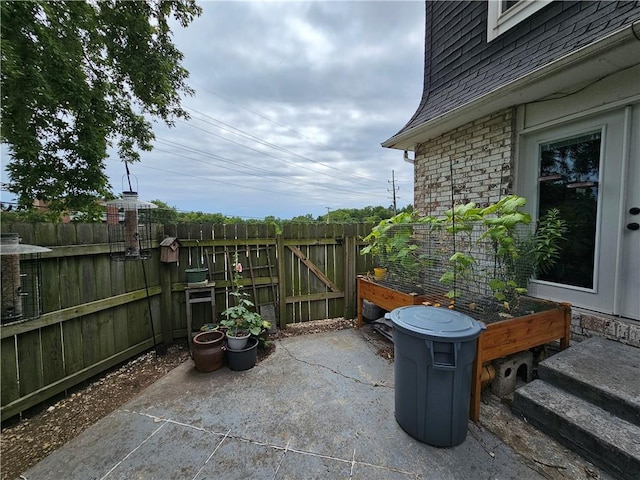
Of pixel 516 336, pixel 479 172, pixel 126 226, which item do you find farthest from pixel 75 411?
pixel 479 172

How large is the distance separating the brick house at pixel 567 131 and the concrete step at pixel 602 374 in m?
0.28

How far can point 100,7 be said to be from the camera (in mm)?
3281

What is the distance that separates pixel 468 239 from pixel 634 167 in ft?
4.79

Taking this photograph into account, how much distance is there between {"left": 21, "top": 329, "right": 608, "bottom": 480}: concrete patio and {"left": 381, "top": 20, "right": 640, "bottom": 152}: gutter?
289 centimetres

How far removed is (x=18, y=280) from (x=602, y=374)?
13.6 ft

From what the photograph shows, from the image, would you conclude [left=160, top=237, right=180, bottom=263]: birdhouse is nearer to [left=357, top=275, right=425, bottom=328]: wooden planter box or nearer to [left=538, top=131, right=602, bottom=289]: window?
[left=357, top=275, right=425, bottom=328]: wooden planter box

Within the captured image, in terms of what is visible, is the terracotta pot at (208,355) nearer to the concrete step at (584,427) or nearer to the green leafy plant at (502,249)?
the green leafy plant at (502,249)

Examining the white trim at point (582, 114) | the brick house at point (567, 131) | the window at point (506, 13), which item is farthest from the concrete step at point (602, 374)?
the window at point (506, 13)

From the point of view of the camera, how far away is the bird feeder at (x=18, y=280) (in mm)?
1657

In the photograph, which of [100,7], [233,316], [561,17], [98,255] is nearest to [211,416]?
[233,316]

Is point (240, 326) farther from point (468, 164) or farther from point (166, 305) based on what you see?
point (468, 164)

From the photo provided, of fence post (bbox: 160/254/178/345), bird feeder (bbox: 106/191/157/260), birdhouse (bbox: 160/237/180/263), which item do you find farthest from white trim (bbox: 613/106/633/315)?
fence post (bbox: 160/254/178/345)

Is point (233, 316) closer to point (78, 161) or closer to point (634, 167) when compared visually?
point (78, 161)

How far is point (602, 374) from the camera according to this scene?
6.20 feet
